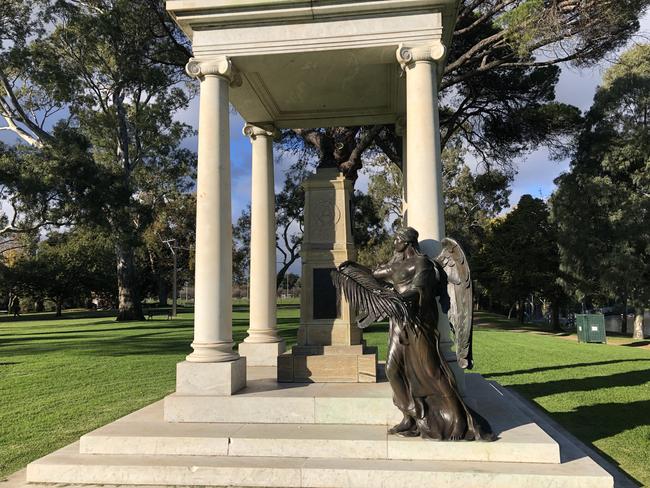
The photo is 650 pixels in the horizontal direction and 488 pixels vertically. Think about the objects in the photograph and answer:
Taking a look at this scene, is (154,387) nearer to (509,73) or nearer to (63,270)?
(509,73)

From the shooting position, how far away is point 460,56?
1755 cm

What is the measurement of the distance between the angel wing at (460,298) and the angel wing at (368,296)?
0.62 metres

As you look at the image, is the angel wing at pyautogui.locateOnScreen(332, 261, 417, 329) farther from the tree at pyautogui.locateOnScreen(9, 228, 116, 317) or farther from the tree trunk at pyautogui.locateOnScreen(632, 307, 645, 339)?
the tree at pyautogui.locateOnScreen(9, 228, 116, 317)

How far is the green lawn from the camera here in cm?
741

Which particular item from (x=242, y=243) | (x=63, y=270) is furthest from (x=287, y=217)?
(x=63, y=270)

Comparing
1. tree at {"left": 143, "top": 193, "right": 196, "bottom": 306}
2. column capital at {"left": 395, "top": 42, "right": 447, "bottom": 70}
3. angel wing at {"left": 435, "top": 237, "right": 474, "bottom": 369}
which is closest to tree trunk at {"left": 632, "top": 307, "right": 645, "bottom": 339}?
column capital at {"left": 395, "top": 42, "right": 447, "bottom": 70}

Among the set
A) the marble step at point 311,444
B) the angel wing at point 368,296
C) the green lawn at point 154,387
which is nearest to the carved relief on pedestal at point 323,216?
the angel wing at point 368,296

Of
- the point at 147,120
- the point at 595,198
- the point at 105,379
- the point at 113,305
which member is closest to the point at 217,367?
the point at 105,379

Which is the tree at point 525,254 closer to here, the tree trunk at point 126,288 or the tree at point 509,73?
the tree at point 509,73

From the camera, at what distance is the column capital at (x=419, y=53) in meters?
7.32

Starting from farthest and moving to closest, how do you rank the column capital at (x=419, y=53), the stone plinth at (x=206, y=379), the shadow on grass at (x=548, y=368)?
the shadow on grass at (x=548, y=368)
the column capital at (x=419, y=53)
the stone plinth at (x=206, y=379)

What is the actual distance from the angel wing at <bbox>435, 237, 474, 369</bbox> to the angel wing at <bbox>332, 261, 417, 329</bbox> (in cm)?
62

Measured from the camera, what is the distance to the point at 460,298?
602cm

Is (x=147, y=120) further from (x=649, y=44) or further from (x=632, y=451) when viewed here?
(x=632, y=451)
